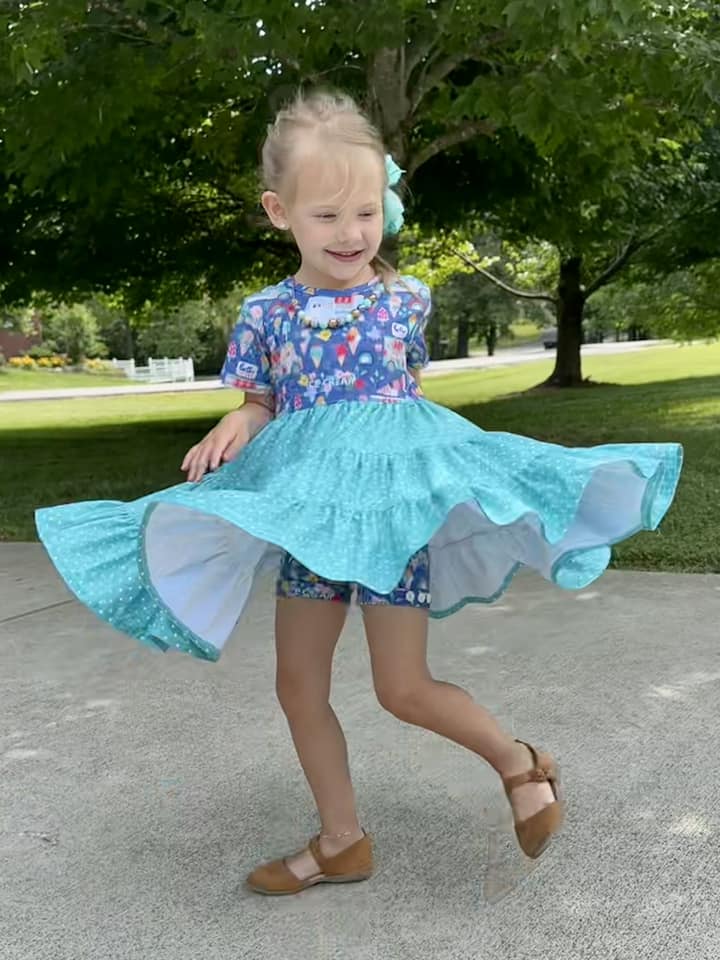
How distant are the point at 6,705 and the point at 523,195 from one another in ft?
30.8

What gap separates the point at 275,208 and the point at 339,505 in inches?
30.4

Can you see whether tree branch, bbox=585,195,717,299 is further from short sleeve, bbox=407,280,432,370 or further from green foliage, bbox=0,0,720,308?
short sleeve, bbox=407,280,432,370

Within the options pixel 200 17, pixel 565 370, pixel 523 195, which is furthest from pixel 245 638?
pixel 565 370

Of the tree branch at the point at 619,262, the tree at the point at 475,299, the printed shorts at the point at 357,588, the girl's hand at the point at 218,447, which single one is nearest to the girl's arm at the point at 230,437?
the girl's hand at the point at 218,447

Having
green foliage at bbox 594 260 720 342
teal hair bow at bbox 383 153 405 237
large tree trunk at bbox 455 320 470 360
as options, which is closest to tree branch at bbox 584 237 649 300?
green foliage at bbox 594 260 720 342

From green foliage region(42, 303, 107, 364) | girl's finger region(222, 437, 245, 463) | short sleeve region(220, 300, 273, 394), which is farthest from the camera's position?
green foliage region(42, 303, 107, 364)

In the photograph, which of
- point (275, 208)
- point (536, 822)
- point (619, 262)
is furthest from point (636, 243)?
point (536, 822)

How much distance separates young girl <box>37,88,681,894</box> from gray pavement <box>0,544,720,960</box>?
19 centimetres

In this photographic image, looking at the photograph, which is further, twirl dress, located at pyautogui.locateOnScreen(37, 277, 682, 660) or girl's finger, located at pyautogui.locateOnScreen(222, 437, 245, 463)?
girl's finger, located at pyautogui.locateOnScreen(222, 437, 245, 463)

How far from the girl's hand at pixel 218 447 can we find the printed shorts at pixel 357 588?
0.26 m

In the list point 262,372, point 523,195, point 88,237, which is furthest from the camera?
point 88,237

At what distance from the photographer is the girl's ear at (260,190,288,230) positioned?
2.61 m

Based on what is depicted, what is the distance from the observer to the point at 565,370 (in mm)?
22281

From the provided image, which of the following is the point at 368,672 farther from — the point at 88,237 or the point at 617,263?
the point at 617,263
